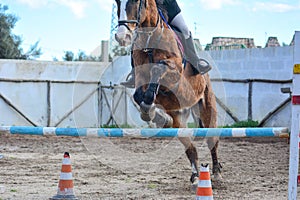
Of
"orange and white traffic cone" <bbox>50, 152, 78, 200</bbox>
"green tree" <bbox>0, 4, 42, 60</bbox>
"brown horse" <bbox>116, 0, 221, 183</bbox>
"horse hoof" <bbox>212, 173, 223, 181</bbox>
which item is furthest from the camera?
"green tree" <bbox>0, 4, 42, 60</bbox>

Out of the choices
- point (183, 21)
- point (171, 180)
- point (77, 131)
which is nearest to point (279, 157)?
point (171, 180)

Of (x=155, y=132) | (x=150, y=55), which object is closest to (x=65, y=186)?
(x=155, y=132)

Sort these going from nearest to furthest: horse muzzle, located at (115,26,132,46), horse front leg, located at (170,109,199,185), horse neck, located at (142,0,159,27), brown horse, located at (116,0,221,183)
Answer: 1. horse muzzle, located at (115,26,132,46)
2. brown horse, located at (116,0,221,183)
3. horse neck, located at (142,0,159,27)
4. horse front leg, located at (170,109,199,185)

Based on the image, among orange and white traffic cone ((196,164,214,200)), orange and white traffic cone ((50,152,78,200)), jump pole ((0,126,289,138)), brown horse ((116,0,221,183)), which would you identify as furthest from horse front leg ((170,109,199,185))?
orange and white traffic cone ((196,164,214,200))

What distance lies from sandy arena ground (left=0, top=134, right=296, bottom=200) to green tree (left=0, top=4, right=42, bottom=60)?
15.4 metres

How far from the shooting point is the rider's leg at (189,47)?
25.1 feet

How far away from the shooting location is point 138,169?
9109 mm

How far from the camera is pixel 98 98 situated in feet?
59.9

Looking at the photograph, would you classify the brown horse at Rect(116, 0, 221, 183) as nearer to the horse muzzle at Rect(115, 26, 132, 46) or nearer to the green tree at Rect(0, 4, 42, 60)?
the horse muzzle at Rect(115, 26, 132, 46)

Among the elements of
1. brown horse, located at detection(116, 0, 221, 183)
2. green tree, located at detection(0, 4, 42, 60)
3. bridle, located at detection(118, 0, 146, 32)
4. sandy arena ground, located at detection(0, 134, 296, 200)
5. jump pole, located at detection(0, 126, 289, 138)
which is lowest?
sandy arena ground, located at detection(0, 134, 296, 200)

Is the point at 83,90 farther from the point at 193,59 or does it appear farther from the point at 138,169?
the point at 193,59

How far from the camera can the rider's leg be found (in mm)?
7639

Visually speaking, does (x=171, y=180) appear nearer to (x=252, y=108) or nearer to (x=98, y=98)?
(x=252, y=108)

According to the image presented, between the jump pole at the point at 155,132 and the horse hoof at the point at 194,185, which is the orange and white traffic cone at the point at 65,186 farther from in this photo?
the horse hoof at the point at 194,185
